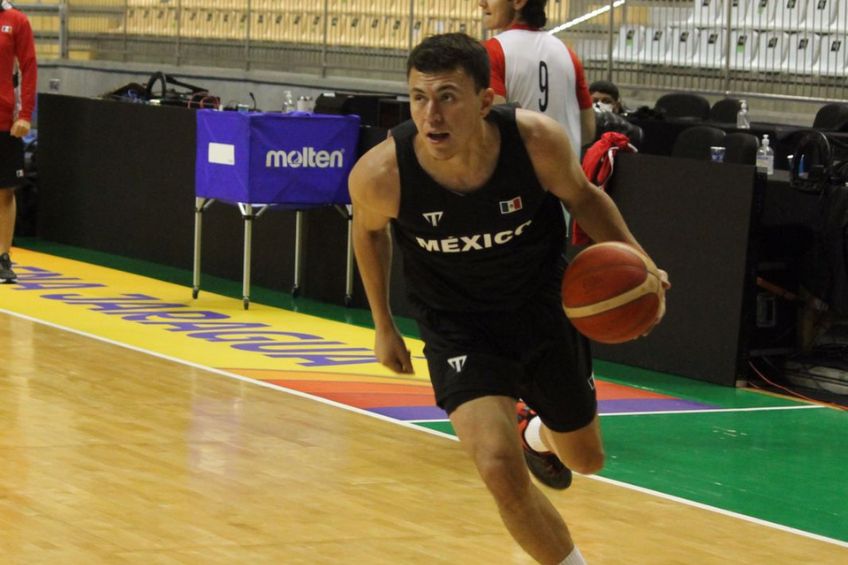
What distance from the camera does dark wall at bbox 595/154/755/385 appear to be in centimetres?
799

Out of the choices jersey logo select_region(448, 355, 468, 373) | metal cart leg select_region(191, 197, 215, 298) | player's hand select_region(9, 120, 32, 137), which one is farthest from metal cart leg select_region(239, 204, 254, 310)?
jersey logo select_region(448, 355, 468, 373)

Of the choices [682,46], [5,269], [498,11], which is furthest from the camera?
[682,46]

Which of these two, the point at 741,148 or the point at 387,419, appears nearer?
the point at 387,419

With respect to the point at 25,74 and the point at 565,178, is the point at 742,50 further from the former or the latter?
the point at 565,178

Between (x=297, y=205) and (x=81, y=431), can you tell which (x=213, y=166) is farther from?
(x=81, y=431)

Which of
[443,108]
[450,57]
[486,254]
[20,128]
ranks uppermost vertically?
[450,57]

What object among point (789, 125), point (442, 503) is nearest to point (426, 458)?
point (442, 503)

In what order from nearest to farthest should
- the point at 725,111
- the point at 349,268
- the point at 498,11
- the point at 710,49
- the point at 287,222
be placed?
the point at 498,11
the point at 349,268
the point at 287,222
the point at 725,111
the point at 710,49

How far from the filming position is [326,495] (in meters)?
5.57

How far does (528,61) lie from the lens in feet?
21.4

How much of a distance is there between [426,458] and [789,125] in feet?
18.5

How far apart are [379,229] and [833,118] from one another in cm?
636

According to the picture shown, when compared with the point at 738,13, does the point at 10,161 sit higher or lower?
lower

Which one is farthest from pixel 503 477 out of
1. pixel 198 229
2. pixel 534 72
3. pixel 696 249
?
pixel 198 229
